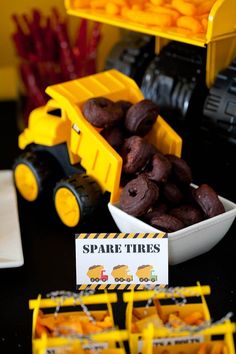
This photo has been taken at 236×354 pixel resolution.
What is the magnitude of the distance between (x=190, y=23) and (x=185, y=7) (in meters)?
0.04

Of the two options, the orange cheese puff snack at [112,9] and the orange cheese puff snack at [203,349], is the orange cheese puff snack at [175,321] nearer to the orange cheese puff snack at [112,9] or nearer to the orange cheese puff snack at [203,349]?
the orange cheese puff snack at [203,349]

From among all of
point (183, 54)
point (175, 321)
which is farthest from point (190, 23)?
point (175, 321)

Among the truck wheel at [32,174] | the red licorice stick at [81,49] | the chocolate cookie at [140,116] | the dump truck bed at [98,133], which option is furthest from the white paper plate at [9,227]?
the red licorice stick at [81,49]

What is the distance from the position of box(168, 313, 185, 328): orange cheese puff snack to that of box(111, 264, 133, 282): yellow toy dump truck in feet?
0.44

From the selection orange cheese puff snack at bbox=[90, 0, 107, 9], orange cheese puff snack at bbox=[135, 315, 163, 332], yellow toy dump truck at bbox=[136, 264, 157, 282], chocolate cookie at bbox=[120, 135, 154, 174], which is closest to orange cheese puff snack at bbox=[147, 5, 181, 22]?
orange cheese puff snack at bbox=[90, 0, 107, 9]

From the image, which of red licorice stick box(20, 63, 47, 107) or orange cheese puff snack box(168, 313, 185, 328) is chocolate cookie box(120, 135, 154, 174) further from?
red licorice stick box(20, 63, 47, 107)

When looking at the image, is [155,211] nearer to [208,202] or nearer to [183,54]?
[208,202]

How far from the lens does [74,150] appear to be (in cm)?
106

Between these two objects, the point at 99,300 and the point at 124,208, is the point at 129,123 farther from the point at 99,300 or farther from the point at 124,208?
the point at 99,300

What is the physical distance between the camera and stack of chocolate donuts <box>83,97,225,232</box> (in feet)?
3.01

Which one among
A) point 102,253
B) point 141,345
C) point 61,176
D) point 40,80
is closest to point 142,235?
point 102,253

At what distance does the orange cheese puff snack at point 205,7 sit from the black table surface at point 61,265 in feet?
0.78

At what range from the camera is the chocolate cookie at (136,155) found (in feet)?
3.17

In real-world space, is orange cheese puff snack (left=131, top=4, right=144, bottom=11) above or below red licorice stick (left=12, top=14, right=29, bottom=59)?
above
